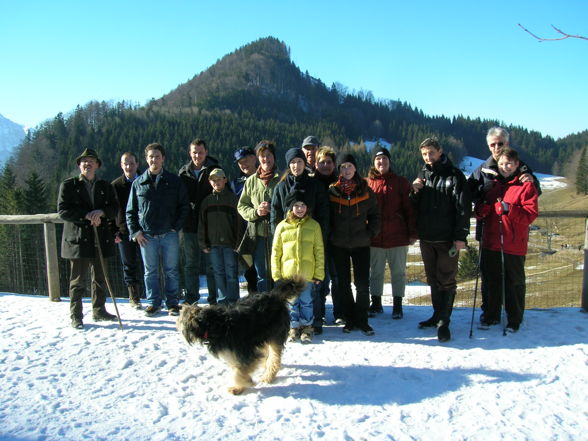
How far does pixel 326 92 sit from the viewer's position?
453 feet

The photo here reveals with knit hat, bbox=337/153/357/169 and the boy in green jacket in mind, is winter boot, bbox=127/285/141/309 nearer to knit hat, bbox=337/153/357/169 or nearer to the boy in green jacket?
the boy in green jacket

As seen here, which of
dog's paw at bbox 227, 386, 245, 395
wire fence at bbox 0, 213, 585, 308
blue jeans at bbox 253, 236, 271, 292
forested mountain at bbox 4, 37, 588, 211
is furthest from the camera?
forested mountain at bbox 4, 37, 588, 211

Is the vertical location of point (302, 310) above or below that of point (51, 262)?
below

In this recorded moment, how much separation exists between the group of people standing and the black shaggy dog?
0.82m

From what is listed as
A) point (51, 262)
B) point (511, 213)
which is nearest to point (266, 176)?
point (511, 213)

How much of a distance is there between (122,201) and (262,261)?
8.29 feet

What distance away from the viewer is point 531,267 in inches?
586

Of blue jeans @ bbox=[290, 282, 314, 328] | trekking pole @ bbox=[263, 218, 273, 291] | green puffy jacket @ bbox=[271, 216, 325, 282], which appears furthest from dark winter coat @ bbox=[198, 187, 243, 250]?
blue jeans @ bbox=[290, 282, 314, 328]

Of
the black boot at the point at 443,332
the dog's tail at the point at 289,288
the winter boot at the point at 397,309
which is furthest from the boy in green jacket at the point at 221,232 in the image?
the black boot at the point at 443,332

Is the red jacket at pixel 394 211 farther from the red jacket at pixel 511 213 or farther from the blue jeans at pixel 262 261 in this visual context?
the blue jeans at pixel 262 261

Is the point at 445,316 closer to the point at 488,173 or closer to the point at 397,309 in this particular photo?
the point at 397,309

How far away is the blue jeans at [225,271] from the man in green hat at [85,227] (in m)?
1.43

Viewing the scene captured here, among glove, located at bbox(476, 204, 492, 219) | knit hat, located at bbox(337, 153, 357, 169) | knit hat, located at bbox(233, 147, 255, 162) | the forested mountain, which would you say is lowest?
glove, located at bbox(476, 204, 492, 219)

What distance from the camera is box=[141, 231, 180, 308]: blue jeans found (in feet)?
18.1
